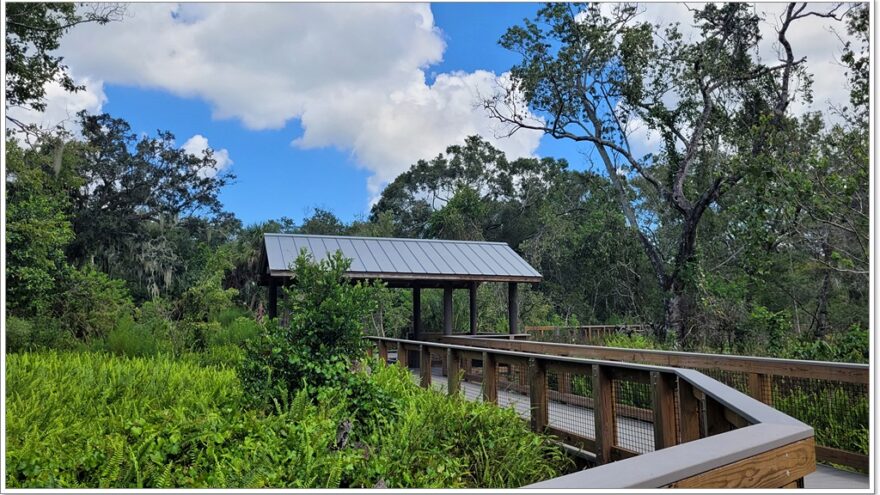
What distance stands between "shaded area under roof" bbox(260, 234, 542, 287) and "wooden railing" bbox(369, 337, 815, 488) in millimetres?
3216

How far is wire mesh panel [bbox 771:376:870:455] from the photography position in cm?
452

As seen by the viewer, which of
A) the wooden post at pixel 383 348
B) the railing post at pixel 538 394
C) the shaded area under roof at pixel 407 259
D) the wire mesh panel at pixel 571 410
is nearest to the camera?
the wire mesh panel at pixel 571 410

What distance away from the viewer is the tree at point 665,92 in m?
14.7

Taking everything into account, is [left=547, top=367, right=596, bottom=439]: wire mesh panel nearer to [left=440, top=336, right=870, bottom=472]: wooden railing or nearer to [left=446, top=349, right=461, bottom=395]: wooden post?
[left=446, top=349, right=461, bottom=395]: wooden post

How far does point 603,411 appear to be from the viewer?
465cm

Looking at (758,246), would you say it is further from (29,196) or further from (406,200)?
(406,200)

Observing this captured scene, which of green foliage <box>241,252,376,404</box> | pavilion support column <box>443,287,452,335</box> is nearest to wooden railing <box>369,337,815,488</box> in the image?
green foliage <box>241,252,376,404</box>

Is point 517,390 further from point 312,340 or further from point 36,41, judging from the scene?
point 36,41

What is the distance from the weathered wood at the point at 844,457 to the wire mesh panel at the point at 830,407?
189 millimetres

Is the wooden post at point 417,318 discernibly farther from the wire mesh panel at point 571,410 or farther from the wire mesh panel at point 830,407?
the wire mesh panel at point 830,407

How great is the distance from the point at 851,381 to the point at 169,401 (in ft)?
18.4

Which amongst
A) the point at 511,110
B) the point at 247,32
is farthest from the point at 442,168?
the point at 247,32

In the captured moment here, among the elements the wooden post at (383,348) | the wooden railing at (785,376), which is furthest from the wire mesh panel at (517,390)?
the wooden post at (383,348)

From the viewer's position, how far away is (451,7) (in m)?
6.65
